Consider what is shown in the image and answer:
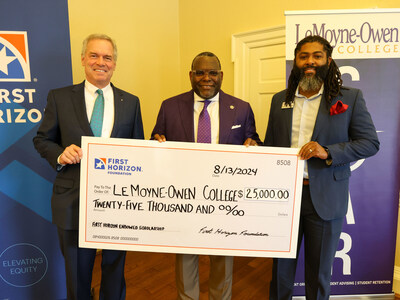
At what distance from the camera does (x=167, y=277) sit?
2576mm

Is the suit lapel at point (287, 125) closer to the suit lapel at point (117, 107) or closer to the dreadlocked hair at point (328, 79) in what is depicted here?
the dreadlocked hair at point (328, 79)

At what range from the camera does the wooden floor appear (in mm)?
2320

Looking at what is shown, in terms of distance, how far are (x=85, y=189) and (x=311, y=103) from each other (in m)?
1.46

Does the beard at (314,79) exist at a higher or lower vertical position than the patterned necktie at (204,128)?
higher

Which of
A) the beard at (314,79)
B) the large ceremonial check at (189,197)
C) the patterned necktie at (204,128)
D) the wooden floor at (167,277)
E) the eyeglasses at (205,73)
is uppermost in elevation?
the eyeglasses at (205,73)

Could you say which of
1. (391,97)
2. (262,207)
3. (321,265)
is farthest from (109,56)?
(391,97)

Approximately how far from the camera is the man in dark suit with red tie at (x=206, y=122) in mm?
1652

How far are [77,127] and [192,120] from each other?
2.31 feet

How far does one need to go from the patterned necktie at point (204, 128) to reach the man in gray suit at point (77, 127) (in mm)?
443

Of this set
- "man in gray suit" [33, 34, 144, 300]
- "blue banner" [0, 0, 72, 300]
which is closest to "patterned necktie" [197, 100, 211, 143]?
"man in gray suit" [33, 34, 144, 300]

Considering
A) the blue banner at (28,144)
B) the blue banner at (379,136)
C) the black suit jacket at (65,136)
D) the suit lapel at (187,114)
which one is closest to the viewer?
the black suit jacket at (65,136)

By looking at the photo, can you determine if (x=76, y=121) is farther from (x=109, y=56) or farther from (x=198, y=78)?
(x=198, y=78)

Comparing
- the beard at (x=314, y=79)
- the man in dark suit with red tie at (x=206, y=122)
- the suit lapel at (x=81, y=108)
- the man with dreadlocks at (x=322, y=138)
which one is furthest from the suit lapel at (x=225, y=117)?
the suit lapel at (x=81, y=108)

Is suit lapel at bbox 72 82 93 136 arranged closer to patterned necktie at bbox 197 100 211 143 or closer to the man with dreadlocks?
patterned necktie at bbox 197 100 211 143
